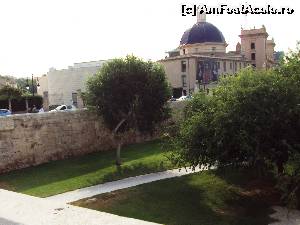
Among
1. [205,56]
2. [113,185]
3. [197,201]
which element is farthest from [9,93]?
[197,201]

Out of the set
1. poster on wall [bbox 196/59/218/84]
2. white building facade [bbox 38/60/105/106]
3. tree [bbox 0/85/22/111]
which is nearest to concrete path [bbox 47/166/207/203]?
tree [bbox 0/85/22/111]

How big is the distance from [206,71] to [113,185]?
57316mm

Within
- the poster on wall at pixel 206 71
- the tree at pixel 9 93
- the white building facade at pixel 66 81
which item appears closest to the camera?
Result: the tree at pixel 9 93

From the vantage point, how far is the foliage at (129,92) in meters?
21.6

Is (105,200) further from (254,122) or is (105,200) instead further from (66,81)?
(66,81)

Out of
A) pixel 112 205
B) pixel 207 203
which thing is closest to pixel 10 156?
pixel 112 205

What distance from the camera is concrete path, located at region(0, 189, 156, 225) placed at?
11.5m

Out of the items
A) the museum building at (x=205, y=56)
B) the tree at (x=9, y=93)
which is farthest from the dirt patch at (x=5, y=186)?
the museum building at (x=205, y=56)

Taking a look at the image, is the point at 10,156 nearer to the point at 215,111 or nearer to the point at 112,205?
the point at 112,205

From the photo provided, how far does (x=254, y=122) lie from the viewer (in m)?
14.9

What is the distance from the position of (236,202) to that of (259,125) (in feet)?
10.4

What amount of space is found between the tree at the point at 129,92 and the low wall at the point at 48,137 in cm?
194

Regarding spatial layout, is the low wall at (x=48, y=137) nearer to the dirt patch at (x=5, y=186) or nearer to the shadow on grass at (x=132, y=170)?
the dirt patch at (x=5, y=186)

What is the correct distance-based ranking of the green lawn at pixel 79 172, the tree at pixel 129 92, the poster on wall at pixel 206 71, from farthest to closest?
the poster on wall at pixel 206 71 < the tree at pixel 129 92 < the green lawn at pixel 79 172
